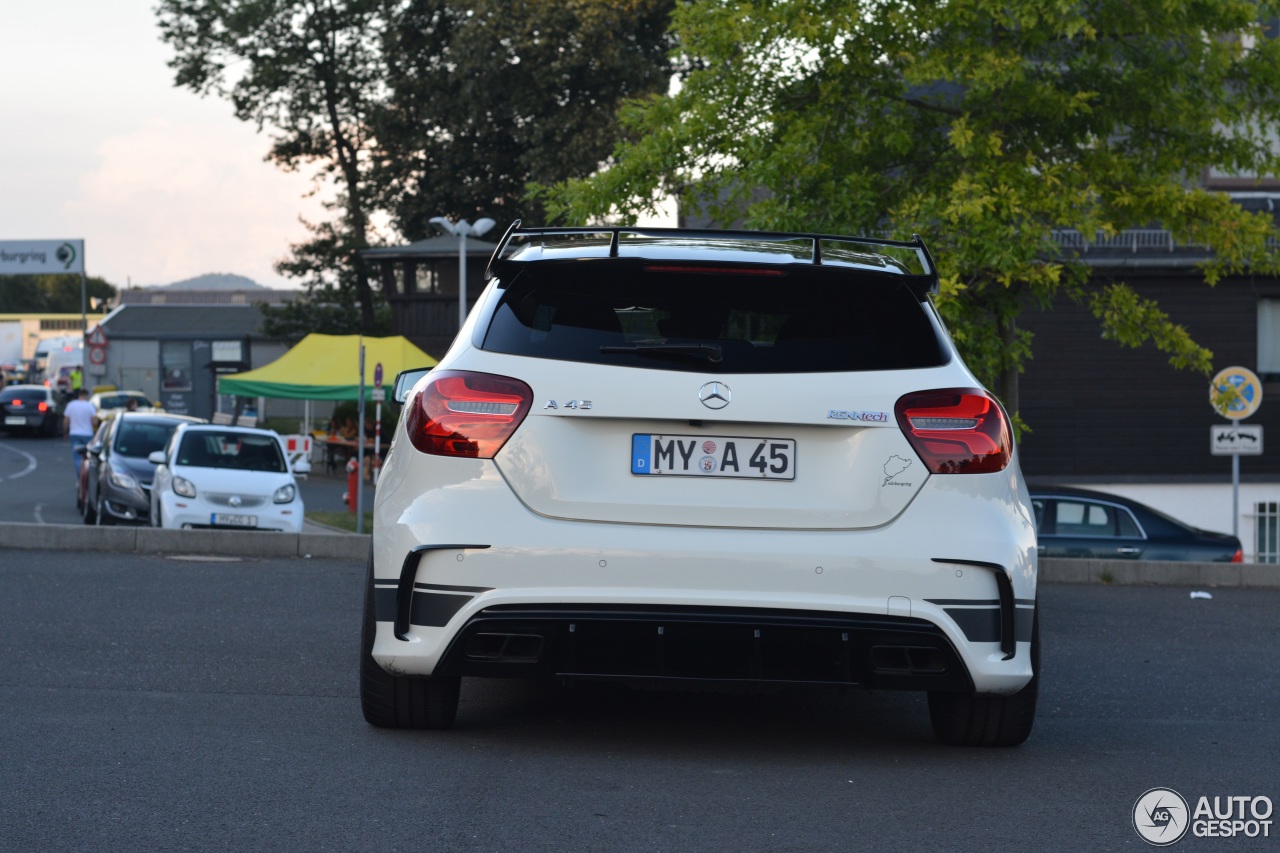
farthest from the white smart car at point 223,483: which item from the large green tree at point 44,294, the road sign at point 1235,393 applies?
the large green tree at point 44,294

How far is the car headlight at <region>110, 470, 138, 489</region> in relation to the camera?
21859 mm

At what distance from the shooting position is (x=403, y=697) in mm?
5570

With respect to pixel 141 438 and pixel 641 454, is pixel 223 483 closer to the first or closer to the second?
pixel 141 438

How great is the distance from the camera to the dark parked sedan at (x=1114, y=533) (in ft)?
58.2

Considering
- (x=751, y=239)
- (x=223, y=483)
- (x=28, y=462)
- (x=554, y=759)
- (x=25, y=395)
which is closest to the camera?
(x=554, y=759)

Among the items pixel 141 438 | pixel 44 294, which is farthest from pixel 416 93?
pixel 44 294

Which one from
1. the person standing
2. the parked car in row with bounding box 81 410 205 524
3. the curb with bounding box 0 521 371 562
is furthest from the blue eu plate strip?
the person standing

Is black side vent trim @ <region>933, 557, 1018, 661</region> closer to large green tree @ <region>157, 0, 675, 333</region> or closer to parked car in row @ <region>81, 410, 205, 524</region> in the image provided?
parked car in row @ <region>81, 410, 205, 524</region>

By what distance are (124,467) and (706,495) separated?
18.7m

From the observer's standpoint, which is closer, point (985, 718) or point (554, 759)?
point (554, 759)

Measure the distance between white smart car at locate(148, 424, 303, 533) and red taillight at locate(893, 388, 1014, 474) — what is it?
15.6 meters

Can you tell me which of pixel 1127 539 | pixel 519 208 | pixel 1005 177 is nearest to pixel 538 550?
pixel 1005 177

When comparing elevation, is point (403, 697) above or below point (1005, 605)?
below

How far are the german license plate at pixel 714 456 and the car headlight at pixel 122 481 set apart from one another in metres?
18.1
